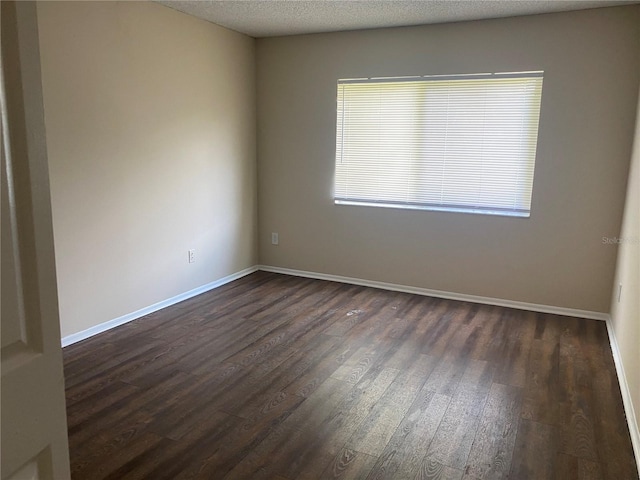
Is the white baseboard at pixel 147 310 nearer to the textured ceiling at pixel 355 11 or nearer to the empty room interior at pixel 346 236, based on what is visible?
the empty room interior at pixel 346 236

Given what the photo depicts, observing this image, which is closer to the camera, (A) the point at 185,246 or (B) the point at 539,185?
(B) the point at 539,185

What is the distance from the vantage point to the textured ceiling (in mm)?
3639

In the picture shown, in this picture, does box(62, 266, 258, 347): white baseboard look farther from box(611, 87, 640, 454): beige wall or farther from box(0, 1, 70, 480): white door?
box(611, 87, 640, 454): beige wall

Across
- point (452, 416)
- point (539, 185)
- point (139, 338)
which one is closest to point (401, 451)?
point (452, 416)

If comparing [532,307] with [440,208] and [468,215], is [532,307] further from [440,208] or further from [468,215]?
[440,208]

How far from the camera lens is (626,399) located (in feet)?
8.71

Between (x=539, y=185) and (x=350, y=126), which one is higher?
(x=350, y=126)

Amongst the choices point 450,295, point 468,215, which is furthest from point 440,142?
point 450,295

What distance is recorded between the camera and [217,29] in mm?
4434

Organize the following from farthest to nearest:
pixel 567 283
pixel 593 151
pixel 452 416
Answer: pixel 567 283
pixel 593 151
pixel 452 416

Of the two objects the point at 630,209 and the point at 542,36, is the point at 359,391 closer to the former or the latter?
the point at 630,209

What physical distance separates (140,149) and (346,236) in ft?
7.10

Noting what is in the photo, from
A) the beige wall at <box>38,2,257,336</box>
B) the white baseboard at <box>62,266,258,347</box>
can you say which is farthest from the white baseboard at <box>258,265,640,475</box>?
the beige wall at <box>38,2,257,336</box>

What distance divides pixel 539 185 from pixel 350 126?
6.02 feet
